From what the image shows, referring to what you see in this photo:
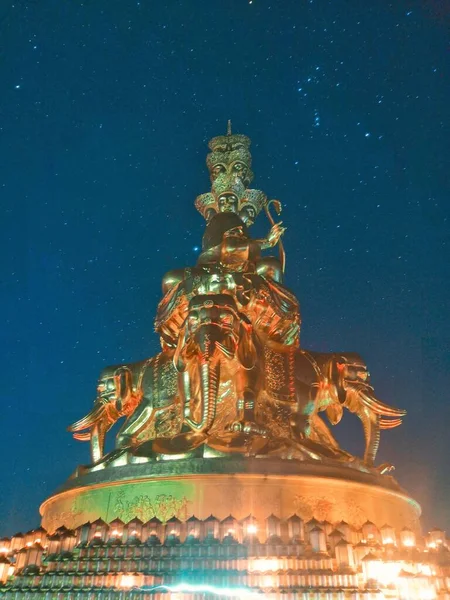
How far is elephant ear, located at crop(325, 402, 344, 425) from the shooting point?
1251 cm

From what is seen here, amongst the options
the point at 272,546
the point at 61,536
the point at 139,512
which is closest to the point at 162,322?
the point at 139,512

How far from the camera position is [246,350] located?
11336 mm

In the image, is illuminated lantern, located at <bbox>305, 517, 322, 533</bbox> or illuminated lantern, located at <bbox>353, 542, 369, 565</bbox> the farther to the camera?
illuminated lantern, located at <bbox>305, 517, 322, 533</bbox>

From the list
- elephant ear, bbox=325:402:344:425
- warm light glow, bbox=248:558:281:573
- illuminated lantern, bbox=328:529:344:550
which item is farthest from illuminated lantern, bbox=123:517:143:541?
elephant ear, bbox=325:402:344:425

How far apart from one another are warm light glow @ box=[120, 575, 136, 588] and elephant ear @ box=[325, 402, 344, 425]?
6.53 m

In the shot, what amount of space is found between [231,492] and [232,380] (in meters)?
2.92

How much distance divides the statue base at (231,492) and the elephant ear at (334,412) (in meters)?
2.54

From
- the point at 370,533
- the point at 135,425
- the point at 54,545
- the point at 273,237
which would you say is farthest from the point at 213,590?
the point at 273,237

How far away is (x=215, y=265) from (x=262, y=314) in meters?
1.64

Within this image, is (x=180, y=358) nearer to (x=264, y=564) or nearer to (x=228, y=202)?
(x=264, y=564)

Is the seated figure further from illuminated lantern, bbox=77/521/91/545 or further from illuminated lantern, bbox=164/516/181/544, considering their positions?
illuminated lantern, bbox=77/521/91/545

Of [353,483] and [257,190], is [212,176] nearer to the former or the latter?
[257,190]

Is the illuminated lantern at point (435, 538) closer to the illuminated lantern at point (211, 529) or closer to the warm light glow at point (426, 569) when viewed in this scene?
the warm light glow at point (426, 569)

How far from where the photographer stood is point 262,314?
42.5 feet
